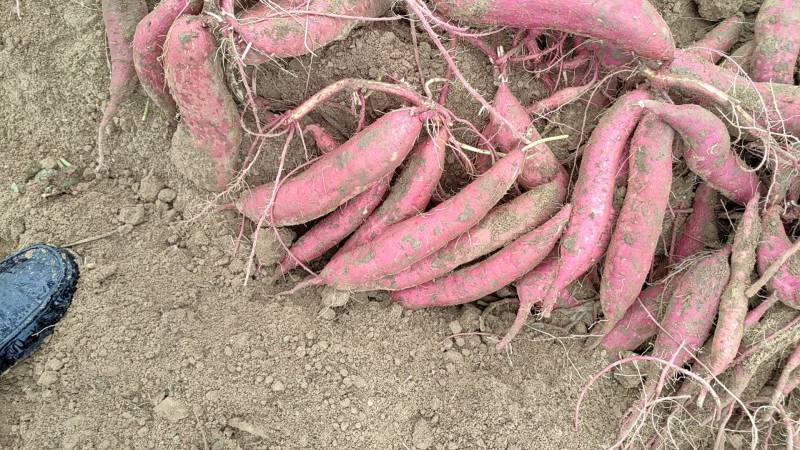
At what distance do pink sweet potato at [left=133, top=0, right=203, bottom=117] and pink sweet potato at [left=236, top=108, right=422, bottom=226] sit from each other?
0.43 metres

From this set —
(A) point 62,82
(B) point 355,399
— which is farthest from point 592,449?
→ (A) point 62,82

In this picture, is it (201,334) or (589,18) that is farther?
(201,334)

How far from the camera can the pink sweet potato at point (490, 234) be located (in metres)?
1.71

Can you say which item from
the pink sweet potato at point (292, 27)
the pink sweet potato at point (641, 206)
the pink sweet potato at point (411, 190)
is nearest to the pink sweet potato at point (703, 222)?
the pink sweet potato at point (641, 206)

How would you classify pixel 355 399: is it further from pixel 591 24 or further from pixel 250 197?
pixel 591 24

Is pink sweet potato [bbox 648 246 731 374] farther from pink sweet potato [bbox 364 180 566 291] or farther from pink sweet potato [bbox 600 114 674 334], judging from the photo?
pink sweet potato [bbox 364 180 566 291]

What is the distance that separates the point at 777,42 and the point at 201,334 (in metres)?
1.97

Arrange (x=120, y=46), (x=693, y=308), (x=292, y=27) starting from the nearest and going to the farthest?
(x=292, y=27) → (x=693, y=308) → (x=120, y=46)

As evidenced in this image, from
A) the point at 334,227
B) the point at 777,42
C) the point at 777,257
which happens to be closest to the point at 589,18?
the point at 777,42

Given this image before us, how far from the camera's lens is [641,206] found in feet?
5.29

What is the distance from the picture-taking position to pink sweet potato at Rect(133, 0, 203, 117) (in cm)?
159

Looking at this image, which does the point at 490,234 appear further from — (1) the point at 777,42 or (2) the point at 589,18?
(1) the point at 777,42

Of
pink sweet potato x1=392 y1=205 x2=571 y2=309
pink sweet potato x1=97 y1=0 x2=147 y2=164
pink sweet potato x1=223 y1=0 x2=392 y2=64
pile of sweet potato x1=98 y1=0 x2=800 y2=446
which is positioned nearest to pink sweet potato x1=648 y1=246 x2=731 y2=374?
pile of sweet potato x1=98 y1=0 x2=800 y2=446

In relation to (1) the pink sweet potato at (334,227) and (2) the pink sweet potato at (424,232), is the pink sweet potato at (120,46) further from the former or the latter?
(2) the pink sweet potato at (424,232)
